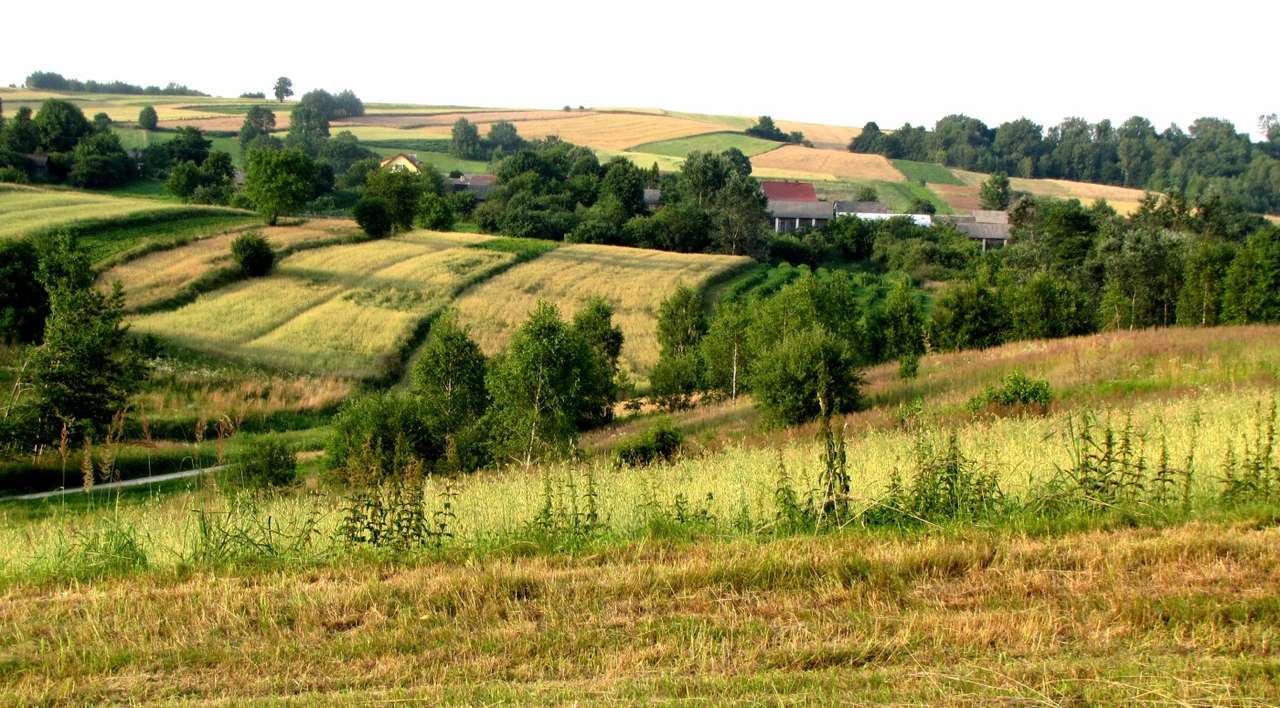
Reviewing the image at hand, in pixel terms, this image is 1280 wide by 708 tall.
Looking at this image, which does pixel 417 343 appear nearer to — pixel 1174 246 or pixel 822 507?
pixel 822 507

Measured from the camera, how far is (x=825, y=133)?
164375 mm

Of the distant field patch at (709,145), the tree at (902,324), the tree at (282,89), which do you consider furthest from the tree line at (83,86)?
the tree at (902,324)

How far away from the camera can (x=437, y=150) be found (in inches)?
5177

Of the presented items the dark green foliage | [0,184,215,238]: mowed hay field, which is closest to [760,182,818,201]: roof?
[0,184,215,238]: mowed hay field

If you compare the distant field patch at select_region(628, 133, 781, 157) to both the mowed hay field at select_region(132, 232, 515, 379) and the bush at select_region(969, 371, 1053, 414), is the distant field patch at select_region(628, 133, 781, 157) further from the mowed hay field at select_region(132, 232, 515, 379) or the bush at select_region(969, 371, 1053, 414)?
the bush at select_region(969, 371, 1053, 414)

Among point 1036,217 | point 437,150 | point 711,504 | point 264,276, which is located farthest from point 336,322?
point 437,150

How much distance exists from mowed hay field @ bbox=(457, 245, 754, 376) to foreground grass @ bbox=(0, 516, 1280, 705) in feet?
125

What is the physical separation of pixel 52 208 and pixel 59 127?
89.9 ft

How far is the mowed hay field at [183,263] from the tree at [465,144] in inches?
2657

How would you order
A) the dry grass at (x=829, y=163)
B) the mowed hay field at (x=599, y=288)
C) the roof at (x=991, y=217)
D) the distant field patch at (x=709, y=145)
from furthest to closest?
the distant field patch at (x=709, y=145) → the dry grass at (x=829, y=163) → the roof at (x=991, y=217) → the mowed hay field at (x=599, y=288)

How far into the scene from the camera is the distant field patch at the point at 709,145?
135375mm

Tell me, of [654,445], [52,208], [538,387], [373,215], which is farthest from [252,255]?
[654,445]

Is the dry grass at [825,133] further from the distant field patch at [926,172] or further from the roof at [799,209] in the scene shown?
the roof at [799,209]

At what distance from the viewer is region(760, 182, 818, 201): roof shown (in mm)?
107306
